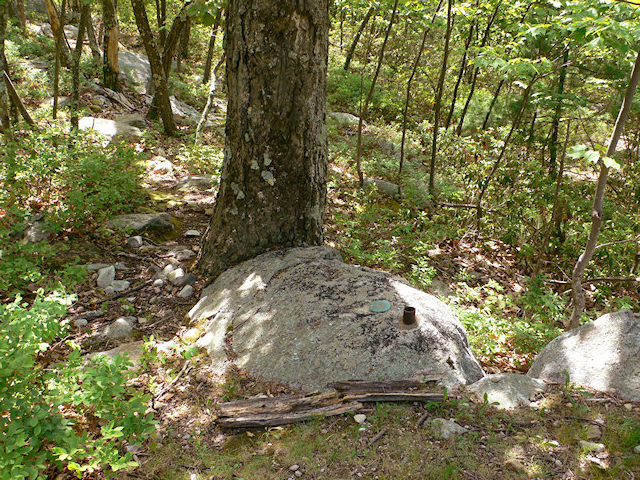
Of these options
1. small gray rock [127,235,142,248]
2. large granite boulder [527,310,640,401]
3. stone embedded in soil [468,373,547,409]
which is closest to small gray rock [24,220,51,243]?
small gray rock [127,235,142,248]

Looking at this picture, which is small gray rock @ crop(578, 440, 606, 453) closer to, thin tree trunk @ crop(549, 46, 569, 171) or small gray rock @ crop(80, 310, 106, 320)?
small gray rock @ crop(80, 310, 106, 320)

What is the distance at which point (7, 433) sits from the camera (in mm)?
1845

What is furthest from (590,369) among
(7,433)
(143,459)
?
(7,433)

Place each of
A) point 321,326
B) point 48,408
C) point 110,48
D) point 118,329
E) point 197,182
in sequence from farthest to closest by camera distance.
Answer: point 110,48 → point 197,182 → point 118,329 → point 321,326 → point 48,408

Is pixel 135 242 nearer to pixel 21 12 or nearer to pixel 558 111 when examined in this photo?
pixel 558 111

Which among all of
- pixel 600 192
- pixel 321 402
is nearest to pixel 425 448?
pixel 321 402

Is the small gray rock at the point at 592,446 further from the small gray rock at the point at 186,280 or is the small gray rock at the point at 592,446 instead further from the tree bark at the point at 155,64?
the tree bark at the point at 155,64

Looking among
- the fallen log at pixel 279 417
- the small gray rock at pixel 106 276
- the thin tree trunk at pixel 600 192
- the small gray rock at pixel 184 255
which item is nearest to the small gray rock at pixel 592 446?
→ the fallen log at pixel 279 417

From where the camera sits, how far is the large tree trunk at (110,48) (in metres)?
11.2

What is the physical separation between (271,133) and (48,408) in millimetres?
2775

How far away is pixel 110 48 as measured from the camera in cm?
1121

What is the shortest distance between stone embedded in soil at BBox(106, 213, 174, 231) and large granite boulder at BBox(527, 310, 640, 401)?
4372mm

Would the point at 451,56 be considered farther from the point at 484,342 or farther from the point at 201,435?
the point at 201,435

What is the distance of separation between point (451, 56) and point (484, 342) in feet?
48.1
